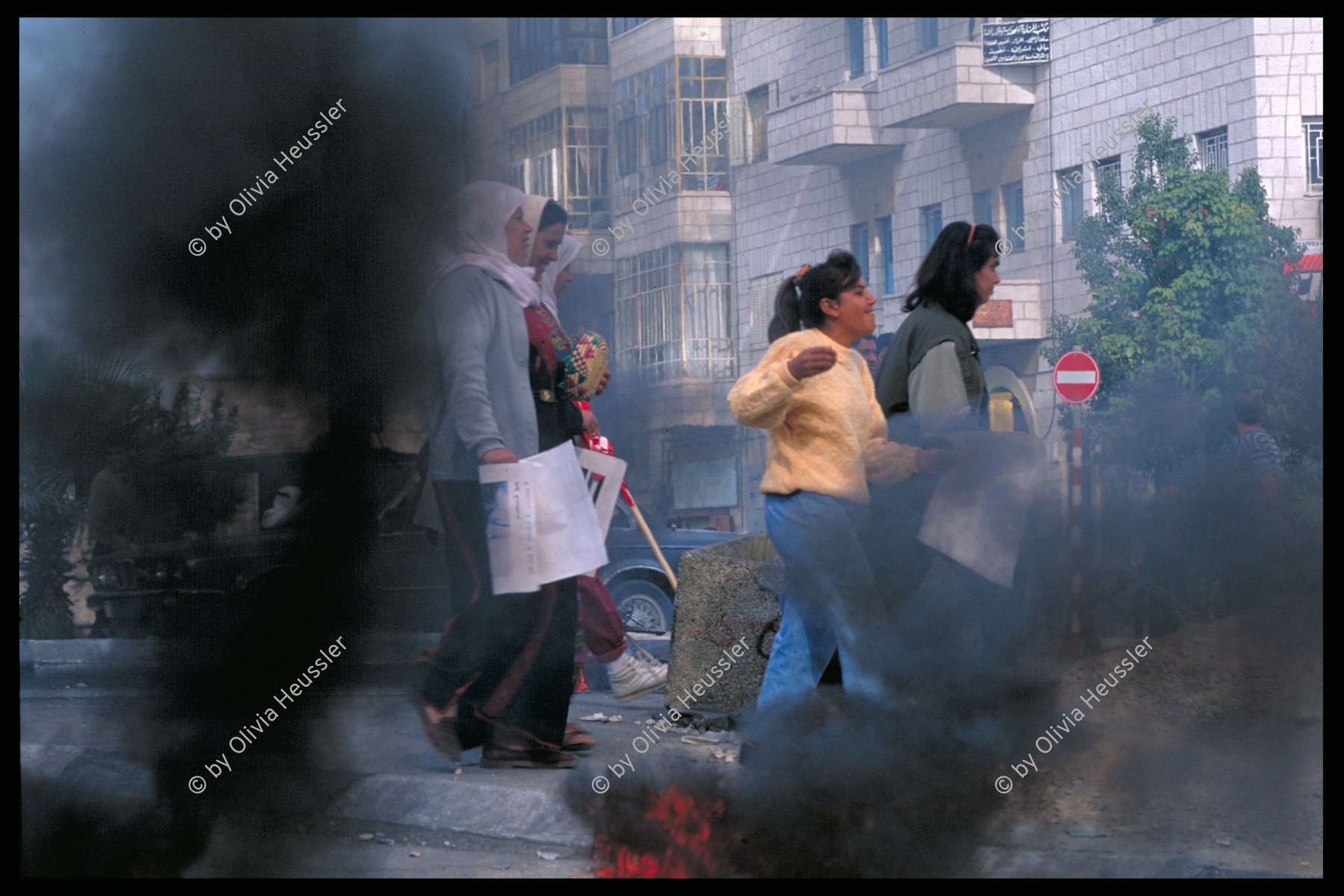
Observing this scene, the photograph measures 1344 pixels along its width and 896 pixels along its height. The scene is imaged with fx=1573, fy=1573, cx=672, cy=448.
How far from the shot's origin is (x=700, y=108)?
6.91m

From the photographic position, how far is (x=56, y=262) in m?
4.21

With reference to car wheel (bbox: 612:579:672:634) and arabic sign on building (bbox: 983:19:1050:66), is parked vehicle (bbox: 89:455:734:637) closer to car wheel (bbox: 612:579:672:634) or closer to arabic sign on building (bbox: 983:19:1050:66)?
car wheel (bbox: 612:579:672:634)

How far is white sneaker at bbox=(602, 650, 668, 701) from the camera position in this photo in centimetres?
624

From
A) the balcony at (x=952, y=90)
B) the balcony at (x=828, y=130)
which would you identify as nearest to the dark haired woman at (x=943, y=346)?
the balcony at (x=828, y=130)

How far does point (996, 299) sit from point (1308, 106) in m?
3.23

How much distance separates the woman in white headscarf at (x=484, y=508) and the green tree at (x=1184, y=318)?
2045 mm

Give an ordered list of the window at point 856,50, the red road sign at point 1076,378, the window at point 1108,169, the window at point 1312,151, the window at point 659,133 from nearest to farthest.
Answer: the window at point 659,133, the window at point 856,50, the red road sign at point 1076,378, the window at point 1312,151, the window at point 1108,169

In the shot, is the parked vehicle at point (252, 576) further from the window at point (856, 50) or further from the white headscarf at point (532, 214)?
the window at point (856, 50)

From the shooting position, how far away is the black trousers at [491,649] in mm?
4613

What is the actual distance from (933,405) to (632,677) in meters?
2.35

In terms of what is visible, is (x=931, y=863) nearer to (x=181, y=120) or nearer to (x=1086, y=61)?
(x=181, y=120)

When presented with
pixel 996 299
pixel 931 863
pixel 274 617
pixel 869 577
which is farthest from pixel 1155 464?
pixel 996 299

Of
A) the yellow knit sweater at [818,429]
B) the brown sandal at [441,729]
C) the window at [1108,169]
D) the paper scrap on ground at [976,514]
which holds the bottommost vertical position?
the brown sandal at [441,729]

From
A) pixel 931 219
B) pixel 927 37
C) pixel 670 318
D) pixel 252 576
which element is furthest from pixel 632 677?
pixel 931 219
